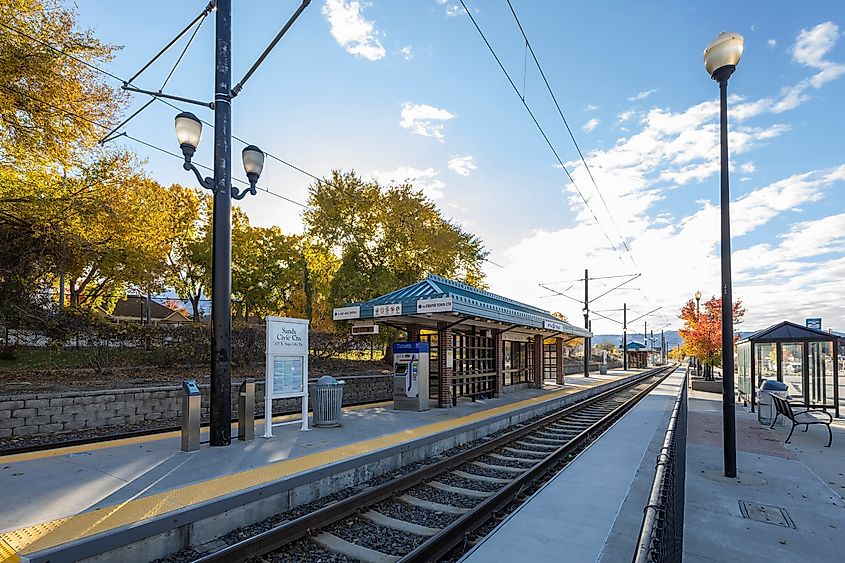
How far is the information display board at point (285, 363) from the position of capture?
29.2 ft

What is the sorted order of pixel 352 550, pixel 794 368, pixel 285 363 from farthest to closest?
pixel 794 368 → pixel 285 363 → pixel 352 550

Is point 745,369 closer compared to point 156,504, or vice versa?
point 156,504

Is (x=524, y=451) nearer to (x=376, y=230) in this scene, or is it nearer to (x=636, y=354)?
(x=376, y=230)

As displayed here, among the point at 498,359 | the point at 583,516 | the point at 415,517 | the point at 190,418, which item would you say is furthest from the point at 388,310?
the point at 583,516

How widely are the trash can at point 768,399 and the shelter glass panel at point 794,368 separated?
1.69m

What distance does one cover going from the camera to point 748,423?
41.4ft

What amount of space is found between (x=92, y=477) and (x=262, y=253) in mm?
24426

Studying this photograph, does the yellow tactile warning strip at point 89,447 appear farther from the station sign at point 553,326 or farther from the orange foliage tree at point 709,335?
the orange foliage tree at point 709,335

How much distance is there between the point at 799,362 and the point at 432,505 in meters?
13.9

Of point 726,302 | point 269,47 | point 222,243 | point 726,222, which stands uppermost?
point 269,47

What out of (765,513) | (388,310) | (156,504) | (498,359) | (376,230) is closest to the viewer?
(156,504)

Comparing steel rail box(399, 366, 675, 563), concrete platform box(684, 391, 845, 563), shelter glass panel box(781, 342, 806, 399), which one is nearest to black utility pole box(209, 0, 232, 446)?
steel rail box(399, 366, 675, 563)

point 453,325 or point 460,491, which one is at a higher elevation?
point 453,325

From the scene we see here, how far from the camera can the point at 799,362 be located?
14453 mm
